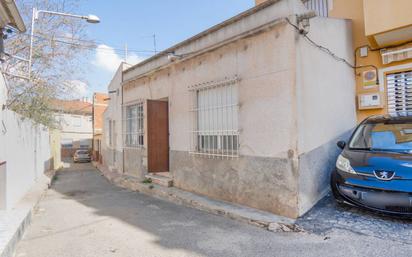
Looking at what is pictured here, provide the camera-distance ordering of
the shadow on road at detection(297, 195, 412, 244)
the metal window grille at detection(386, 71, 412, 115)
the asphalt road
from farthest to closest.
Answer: the metal window grille at detection(386, 71, 412, 115) < the shadow on road at detection(297, 195, 412, 244) < the asphalt road

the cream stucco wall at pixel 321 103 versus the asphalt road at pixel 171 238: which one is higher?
the cream stucco wall at pixel 321 103

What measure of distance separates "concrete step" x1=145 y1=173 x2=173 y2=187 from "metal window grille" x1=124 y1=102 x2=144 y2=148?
1.43 meters

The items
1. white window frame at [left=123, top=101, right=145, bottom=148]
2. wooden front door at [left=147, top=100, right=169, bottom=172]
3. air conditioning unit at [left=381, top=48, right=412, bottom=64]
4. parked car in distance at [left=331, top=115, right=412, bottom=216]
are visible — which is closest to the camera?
parked car in distance at [left=331, top=115, right=412, bottom=216]

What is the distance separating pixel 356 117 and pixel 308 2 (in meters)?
3.58

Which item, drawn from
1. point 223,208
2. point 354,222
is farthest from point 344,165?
point 223,208

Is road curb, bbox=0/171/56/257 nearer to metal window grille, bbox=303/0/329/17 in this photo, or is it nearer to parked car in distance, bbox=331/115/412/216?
parked car in distance, bbox=331/115/412/216

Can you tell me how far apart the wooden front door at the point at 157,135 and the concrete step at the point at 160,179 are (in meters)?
0.26

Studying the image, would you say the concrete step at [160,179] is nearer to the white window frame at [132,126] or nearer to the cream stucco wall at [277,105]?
the cream stucco wall at [277,105]

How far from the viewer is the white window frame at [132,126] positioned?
9.98 metres

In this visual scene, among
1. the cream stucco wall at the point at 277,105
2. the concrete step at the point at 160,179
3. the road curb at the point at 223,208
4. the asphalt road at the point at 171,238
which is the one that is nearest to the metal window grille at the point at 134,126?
the concrete step at the point at 160,179

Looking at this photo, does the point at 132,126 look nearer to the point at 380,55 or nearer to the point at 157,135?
the point at 157,135

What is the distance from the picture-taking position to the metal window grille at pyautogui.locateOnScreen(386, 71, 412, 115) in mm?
6211

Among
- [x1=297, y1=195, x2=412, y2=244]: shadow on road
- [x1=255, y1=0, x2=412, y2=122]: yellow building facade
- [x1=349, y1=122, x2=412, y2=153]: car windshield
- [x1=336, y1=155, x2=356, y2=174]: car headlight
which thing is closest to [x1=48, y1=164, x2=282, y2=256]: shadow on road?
[x1=297, y1=195, x2=412, y2=244]: shadow on road

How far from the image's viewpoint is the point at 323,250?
3678 mm
